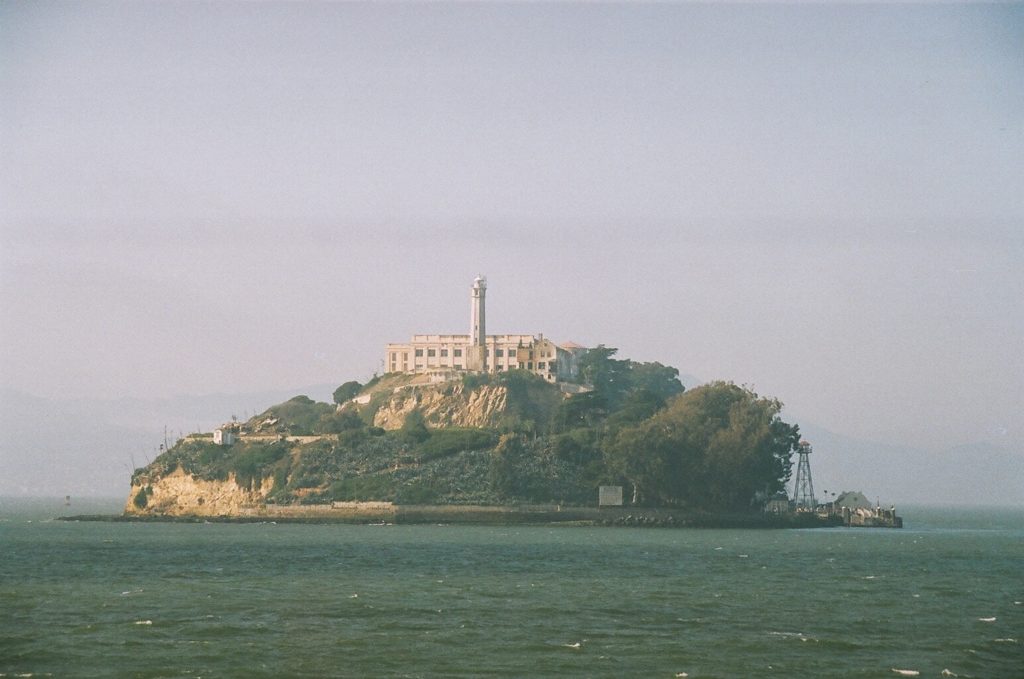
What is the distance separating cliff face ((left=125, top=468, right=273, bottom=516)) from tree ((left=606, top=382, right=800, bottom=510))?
41.0 meters

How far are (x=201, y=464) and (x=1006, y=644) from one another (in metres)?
129

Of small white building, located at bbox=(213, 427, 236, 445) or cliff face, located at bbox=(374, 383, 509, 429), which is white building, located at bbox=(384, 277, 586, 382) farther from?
small white building, located at bbox=(213, 427, 236, 445)

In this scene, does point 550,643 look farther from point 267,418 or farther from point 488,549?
point 267,418

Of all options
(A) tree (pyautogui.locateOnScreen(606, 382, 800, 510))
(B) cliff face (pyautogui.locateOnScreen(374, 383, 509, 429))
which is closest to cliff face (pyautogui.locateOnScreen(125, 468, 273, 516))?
(B) cliff face (pyautogui.locateOnScreen(374, 383, 509, 429))

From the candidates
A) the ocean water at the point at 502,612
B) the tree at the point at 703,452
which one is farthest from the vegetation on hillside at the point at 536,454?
the ocean water at the point at 502,612

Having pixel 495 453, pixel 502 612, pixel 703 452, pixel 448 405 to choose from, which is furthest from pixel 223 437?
pixel 502 612

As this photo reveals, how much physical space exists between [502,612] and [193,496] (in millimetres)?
116005

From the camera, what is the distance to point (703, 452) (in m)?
139

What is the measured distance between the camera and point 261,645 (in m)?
40.6

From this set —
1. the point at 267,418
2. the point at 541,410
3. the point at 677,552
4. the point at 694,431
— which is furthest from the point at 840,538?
the point at 267,418

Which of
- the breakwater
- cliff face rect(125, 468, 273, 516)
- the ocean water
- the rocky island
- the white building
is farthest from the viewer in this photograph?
the white building

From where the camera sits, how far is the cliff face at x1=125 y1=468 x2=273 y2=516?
6083 inches

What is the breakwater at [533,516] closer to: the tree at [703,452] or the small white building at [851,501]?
the tree at [703,452]

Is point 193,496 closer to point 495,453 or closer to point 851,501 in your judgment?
point 495,453
